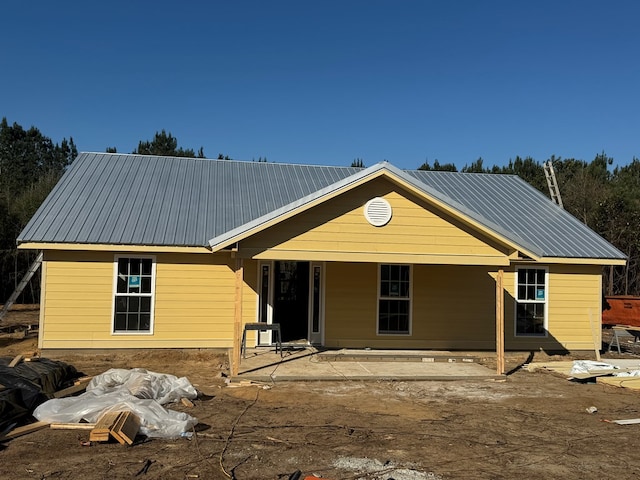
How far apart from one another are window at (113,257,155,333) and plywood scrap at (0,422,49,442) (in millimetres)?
5504

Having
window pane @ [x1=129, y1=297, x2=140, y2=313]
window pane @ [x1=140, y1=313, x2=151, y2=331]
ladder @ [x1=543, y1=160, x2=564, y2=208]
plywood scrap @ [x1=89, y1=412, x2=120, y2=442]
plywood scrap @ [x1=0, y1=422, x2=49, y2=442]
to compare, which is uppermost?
ladder @ [x1=543, y1=160, x2=564, y2=208]

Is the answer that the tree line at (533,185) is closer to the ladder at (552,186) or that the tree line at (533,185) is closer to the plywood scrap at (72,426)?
the ladder at (552,186)

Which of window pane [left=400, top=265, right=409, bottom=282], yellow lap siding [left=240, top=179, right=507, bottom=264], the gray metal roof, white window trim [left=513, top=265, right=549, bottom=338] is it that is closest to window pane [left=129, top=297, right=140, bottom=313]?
the gray metal roof

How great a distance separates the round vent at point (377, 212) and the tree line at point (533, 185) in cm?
1728

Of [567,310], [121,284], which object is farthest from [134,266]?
[567,310]

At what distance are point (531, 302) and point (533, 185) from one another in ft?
85.2

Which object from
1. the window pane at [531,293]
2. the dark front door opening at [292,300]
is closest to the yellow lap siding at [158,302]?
the dark front door opening at [292,300]

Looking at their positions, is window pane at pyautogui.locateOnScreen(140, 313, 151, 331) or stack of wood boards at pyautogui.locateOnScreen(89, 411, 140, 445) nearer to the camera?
stack of wood boards at pyautogui.locateOnScreen(89, 411, 140, 445)

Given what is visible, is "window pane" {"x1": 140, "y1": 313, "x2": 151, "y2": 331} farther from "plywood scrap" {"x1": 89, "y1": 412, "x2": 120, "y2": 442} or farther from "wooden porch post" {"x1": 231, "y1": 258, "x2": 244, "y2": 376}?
"plywood scrap" {"x1": 89, "y1": 412, "x2": 120, "y2": 442}

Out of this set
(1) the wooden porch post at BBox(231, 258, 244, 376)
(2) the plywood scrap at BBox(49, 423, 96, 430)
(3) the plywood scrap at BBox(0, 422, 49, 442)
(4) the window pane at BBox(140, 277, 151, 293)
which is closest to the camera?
(3) the plywood scrap at BBox(0, 422, 49, 442)

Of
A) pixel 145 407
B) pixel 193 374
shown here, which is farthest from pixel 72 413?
pixel 193 374

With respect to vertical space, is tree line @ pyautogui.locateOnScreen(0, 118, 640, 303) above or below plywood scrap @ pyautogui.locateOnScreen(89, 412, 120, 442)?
above

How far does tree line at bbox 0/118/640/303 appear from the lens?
84.8 ft

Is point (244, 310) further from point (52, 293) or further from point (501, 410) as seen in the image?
point (501, 410)
